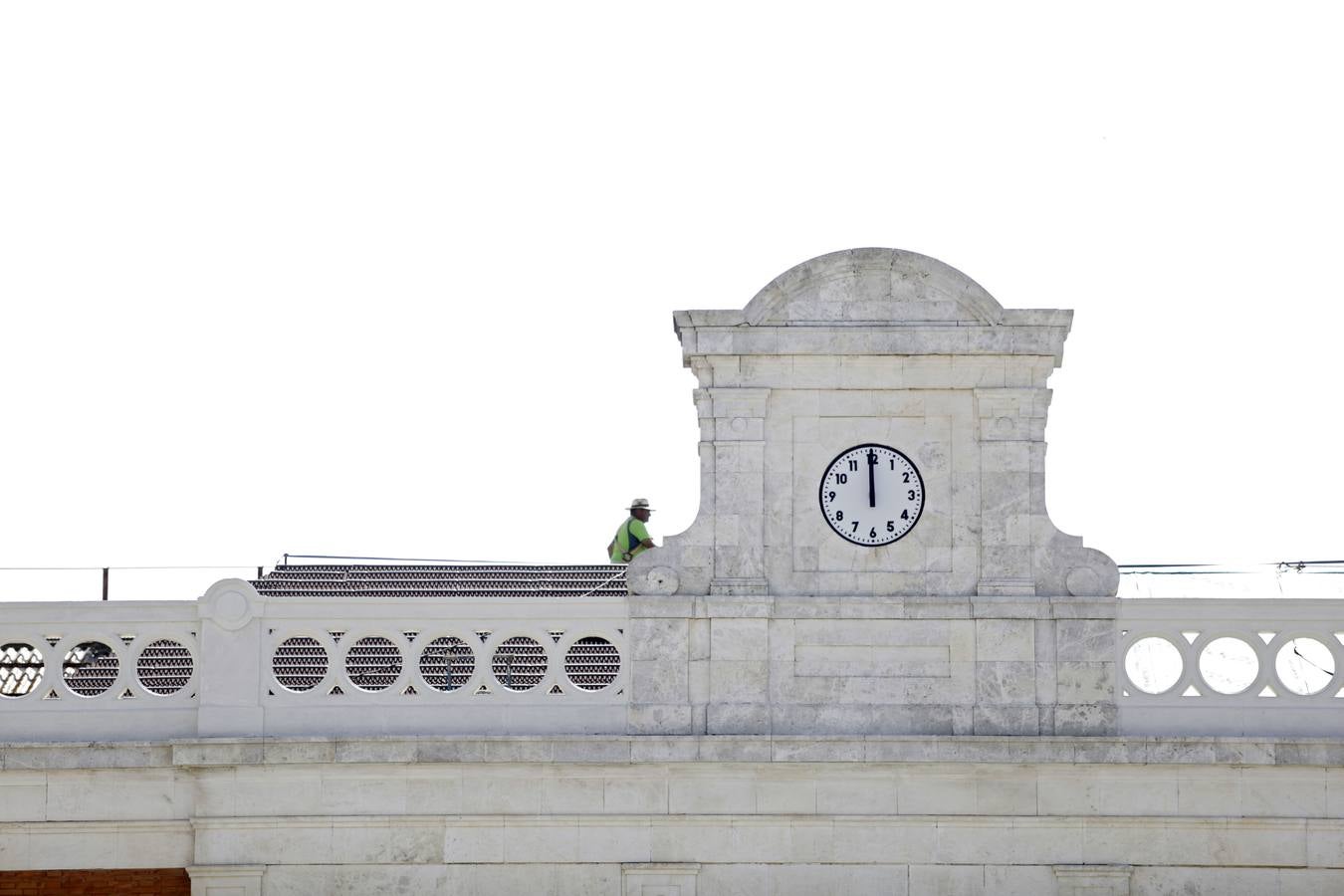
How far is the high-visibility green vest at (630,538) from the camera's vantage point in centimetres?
2118

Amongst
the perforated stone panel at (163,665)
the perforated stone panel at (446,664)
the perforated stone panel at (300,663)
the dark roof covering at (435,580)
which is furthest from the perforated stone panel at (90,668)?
the perforated stone panel at (446,664)

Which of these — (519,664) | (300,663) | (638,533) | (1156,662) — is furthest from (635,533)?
(1156,662)

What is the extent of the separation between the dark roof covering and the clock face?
166 inches

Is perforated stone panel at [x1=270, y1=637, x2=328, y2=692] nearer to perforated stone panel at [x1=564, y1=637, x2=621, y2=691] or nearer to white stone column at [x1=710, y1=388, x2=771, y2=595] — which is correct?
perforated stone panel at [x1=564, y1=637, x2=621, y2=691]

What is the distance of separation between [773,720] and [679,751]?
0.80 metres

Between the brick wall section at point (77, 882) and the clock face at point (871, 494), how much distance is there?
19.9ft

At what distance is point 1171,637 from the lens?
18.2 metres

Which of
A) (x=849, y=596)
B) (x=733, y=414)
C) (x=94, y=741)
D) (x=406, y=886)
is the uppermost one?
(x=733, y=414)

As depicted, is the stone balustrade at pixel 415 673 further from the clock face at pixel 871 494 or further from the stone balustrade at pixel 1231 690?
the clock face at pixel 871 494

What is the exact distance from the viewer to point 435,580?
23.1m

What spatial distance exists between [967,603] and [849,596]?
93cm

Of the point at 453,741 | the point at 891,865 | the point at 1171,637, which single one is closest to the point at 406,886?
the point at 453,741

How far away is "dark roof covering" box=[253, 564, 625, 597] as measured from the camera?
22.5 metres

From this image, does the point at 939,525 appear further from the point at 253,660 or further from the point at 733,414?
the point at 253,660
